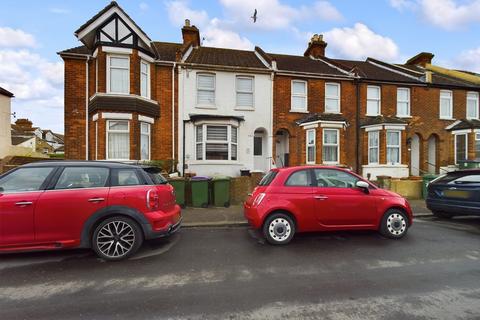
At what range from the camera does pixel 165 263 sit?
13.5 feet

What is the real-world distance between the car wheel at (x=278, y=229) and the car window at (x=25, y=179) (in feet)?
13.1

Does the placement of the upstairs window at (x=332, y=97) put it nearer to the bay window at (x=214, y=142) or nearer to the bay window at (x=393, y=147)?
the bay window at (x=393, y=147)

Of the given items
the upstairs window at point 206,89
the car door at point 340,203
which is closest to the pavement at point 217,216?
the car door at point 340,203

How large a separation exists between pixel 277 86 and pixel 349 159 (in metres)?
5.53

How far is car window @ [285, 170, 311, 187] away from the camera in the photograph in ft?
17.3

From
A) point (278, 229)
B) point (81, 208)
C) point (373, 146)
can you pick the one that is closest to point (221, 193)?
point (278, 229)

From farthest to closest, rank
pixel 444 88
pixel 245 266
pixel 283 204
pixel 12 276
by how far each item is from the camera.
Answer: pixel 444 88
pixel 283 204
pixel 245 266
pixel 12 276

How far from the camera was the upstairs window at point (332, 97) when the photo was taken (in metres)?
14.2

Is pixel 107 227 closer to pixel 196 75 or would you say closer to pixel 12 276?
pixel 12 276

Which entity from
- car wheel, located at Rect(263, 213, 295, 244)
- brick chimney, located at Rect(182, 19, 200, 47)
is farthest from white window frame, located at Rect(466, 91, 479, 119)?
car wheel, located at Rect(263, 213, 295, 244)

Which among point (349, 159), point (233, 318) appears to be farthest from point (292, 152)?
point (233, 318)

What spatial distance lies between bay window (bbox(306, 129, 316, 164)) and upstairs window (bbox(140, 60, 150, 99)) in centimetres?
814

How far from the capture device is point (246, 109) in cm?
1305

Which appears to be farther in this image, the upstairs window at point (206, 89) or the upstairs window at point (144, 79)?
the upstairs window at point (206, 89)
